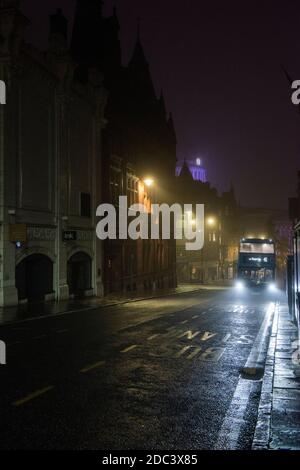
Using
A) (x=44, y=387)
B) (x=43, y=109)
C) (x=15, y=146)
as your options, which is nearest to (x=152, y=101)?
(x=43, y=109)

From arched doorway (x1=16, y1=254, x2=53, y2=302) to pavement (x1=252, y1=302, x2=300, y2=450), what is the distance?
17.5 metres

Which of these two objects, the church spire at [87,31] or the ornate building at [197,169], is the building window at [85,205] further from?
the ornate building at [197,169]

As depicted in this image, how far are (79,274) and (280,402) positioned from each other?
29290 mm

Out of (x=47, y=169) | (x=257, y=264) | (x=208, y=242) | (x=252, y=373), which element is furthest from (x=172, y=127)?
(x=252, y=373)

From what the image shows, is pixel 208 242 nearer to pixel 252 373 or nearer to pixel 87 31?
pixel 87 31

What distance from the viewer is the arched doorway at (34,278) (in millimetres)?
28141

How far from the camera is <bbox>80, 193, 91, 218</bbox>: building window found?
36281mm

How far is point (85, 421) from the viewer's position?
7.42m

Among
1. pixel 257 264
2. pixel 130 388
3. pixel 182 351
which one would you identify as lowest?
pixel 182 351

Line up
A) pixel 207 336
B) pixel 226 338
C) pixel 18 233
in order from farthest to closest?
pixel 18 233 < pixel 207 336 < pixel 226 338

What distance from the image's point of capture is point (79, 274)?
36.6 metres

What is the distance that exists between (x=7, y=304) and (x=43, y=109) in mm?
12846

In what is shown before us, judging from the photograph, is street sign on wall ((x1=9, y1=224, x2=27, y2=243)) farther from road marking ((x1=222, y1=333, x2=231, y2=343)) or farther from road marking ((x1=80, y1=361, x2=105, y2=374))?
road marking ((x1=80, y1=361, x2=105, y2=374))

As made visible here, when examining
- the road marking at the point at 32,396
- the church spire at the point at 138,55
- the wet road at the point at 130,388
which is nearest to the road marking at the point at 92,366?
the wet road at the point at 130,388
